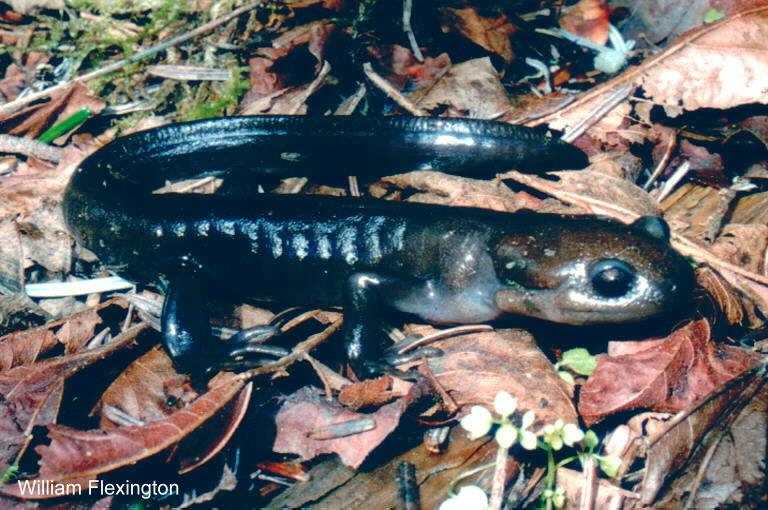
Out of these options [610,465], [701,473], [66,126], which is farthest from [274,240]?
[701,473]

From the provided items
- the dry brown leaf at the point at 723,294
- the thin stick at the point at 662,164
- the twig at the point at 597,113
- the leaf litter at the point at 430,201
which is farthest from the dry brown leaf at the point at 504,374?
the twig at the point at 597,113

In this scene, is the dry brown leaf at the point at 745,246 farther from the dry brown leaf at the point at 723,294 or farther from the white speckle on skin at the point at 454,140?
the white speckle on skin at the point at 454,140

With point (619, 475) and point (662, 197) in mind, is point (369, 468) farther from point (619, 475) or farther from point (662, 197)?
point (662, 197)

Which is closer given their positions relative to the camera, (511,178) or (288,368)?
(288,368)

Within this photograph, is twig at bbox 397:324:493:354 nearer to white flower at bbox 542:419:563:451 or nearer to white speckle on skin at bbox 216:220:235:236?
white flower at bbox 542:419:563:451

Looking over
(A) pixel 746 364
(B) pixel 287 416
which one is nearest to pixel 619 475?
(A) pixel 746 364

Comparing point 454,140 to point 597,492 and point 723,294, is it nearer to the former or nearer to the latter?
point 723,294
